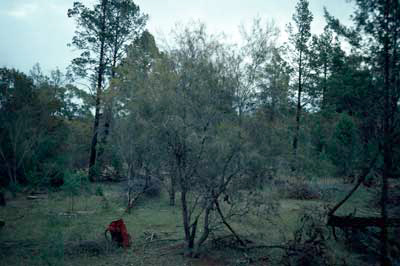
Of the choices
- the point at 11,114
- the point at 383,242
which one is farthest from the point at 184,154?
the point at 11,114

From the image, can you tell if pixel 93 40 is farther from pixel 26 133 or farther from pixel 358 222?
pixel 358 222

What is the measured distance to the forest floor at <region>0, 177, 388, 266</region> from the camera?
24.0 ft

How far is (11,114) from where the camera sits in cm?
1667

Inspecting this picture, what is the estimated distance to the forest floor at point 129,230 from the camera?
24.0 feet

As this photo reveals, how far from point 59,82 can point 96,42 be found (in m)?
6.72

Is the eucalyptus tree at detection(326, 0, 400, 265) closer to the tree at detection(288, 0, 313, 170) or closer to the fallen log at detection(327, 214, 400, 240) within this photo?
the fallen log at detection(327, 214, 400, 240)

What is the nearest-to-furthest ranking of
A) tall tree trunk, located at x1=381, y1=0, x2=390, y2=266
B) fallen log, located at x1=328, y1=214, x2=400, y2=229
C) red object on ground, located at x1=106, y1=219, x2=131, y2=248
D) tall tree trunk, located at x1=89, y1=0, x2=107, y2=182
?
1. tall tree trunk, located at x1=381, y1=0, x2=390, y2=266
2. fallen log, located at x1=328, y1=214, x2=400, y2=229
3. red object on ground, located at x1=106, y1=219, x2=131, y2=248
4. tall tree trunk, located at x1=89, y1=0, x2=107, y2=182

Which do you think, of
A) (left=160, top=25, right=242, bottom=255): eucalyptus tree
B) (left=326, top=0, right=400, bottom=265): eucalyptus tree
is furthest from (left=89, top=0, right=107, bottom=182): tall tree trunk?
(left=326, top=0, right=400, bottom=265): eucalyptus tree

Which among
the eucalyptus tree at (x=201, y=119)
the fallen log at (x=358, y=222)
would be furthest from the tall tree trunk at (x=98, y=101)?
the fallen log at (x=358, y=222)

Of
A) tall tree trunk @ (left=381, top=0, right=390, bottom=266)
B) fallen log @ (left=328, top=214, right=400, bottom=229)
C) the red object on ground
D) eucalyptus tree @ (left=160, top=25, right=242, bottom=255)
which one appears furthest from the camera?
the red object on ground

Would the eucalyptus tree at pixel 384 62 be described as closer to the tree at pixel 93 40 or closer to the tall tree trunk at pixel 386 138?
the tall tree trunk at pixel 386 138

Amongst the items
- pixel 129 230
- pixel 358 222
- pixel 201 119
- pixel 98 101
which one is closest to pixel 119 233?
pixel 129 230

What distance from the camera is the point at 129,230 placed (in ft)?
32.2

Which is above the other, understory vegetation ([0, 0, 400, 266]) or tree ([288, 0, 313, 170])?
tree ([288, 0, 313, 170])
